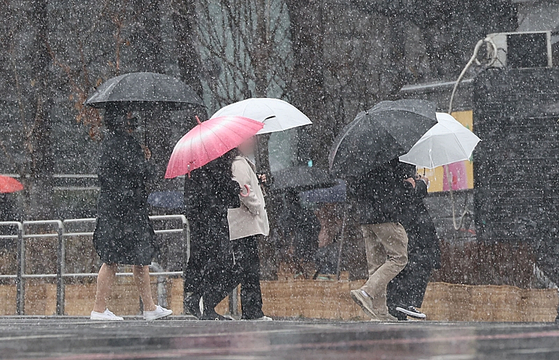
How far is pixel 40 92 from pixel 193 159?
27.4 feet

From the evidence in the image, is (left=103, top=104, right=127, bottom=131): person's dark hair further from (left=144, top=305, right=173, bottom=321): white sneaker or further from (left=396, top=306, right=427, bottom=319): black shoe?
(left=396, top=306, right=427, bottom=319): black shoe

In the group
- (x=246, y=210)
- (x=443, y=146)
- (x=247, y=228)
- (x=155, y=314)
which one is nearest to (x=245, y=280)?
(x=247, y=228)

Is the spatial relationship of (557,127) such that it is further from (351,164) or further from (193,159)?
(193,159)

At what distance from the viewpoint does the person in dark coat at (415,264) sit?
30.0 feet

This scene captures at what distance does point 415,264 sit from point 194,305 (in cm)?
191

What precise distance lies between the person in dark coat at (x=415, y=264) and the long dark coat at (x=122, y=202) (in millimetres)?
2135

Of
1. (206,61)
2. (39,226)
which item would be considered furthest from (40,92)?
(39,226)

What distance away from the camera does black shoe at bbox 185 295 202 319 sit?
9.12 metres

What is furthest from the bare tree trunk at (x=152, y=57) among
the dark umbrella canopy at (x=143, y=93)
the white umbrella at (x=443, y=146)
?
the white umbrella at (x=443, y=146)

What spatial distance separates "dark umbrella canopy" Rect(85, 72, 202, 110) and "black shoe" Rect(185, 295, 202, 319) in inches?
68.1

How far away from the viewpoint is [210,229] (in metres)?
8.80

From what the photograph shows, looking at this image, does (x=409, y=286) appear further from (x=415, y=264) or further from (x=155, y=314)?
(x=155, y=314)

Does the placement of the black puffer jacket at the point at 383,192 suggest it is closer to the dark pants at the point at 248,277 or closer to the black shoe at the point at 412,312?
the black shoe at the point at 412,312

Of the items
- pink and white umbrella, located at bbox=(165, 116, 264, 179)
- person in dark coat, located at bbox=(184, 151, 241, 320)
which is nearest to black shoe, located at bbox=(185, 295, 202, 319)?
person in dark coat, located at bbox=(184, 151, 241, 320)
